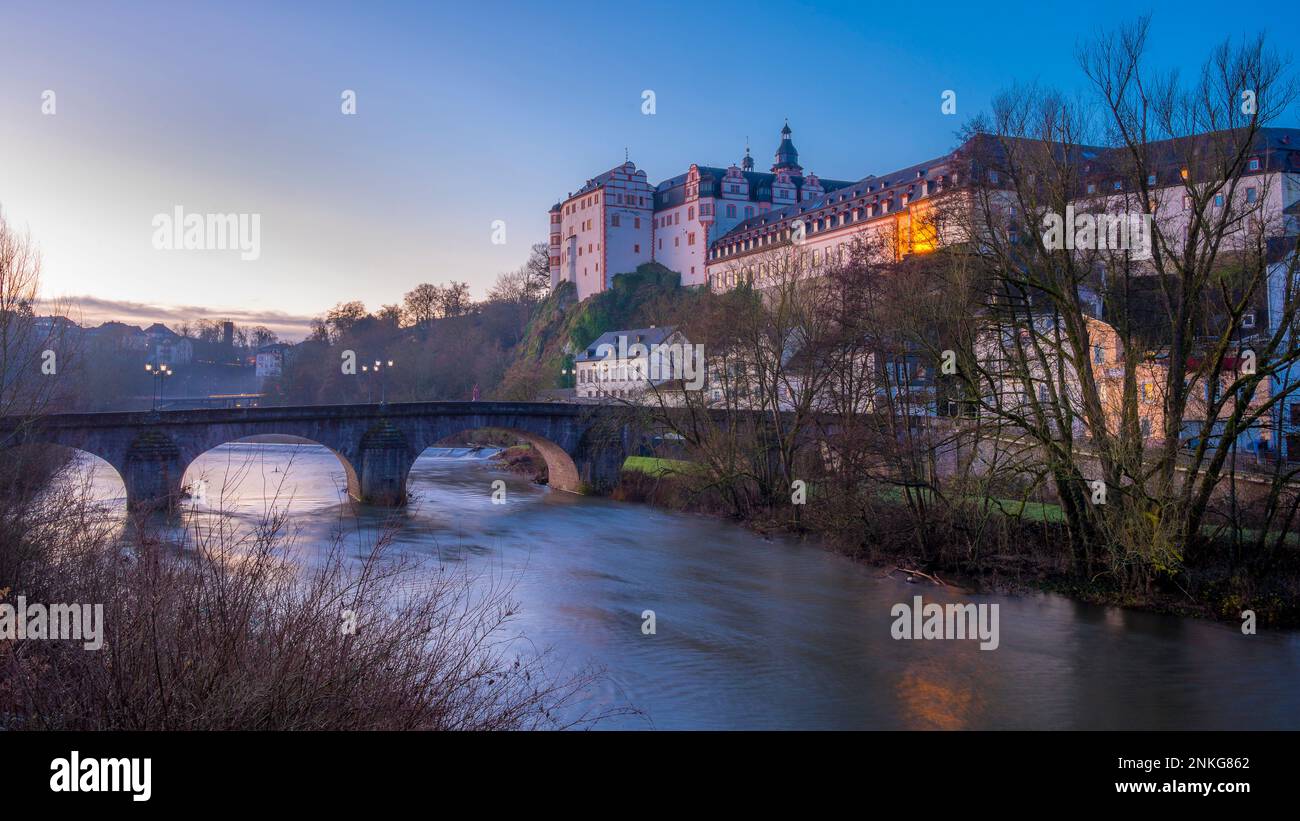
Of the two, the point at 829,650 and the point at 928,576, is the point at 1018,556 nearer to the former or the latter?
the point at 928,576

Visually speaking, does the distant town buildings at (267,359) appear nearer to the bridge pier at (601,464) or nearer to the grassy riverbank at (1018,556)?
the bridge pier at (601,464)

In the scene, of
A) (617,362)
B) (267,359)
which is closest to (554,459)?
(617,362)

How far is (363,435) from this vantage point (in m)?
32.0

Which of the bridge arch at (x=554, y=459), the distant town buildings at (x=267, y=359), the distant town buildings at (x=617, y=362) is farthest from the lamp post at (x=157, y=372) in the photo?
the distant town buildings at (x=267, y=359)

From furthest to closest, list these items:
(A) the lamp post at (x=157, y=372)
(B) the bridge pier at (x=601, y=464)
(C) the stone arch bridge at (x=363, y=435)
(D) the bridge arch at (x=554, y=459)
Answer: (B) the bridge pier at (x=601, y=464) < (A) the lamp post at (x=157, y=372) < (D) the bridge arch at (x=554, y=459) < (C) the stone arch bridge at (x=363, y=435)

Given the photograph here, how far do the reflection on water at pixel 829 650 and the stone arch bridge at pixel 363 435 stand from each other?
7.87m

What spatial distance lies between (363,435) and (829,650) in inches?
859

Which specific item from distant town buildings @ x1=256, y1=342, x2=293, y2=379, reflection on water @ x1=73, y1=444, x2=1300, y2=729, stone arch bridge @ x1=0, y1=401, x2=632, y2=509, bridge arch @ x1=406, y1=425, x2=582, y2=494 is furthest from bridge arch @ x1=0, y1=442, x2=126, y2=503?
distant town buildings @ x1=256, y1=342, x2=293, y2=379

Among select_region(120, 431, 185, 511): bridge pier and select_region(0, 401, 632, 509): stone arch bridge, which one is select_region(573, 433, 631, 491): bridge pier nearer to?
select_region(0, 401, 632, 509): stone arch bridge

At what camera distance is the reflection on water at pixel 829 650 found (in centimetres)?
1174

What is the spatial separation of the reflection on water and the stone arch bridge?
787 cm

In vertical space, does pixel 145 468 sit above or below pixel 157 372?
below

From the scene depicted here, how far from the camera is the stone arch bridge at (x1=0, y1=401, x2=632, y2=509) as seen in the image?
27.6m
